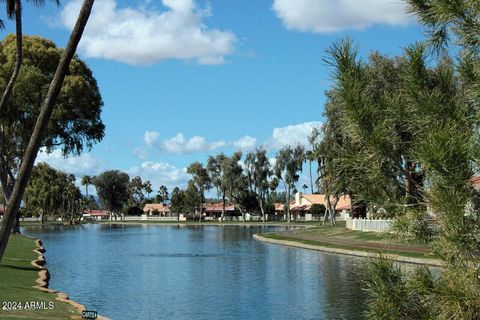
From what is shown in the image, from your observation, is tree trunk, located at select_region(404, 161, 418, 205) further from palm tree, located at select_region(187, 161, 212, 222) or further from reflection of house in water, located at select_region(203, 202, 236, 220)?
reflection of house in water, located at select_region(203, 202, 236, 220)

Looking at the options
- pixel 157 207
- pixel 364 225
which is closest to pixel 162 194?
pixel 157 207

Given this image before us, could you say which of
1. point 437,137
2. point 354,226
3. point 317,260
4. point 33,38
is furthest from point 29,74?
point 437,137

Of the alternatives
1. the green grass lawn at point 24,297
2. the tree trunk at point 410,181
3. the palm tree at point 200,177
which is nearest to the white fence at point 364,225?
the green grass lawn at point 24,297

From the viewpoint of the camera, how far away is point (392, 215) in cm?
591

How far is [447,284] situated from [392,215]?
33.0 inches

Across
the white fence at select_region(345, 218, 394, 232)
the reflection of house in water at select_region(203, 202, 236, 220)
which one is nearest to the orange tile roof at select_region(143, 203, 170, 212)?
A: the reflection of house in water at select_region(203, 202, 236, 220)

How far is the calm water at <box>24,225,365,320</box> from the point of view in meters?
18.8

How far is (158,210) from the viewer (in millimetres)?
180000

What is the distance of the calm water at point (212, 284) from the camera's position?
61.6 feet

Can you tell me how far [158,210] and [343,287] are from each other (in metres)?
159

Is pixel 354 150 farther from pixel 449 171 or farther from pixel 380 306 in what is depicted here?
pixel 380 306

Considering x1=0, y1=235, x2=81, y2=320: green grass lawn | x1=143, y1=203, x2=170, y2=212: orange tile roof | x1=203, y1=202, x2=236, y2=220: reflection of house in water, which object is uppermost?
x1=143, y1=203, x2=170, y2=212: orange tile roof

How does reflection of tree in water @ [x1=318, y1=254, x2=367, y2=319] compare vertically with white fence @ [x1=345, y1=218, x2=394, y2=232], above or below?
below

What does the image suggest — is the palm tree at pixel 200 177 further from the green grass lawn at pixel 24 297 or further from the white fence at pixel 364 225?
the green grass lawn at pixel 24 297
